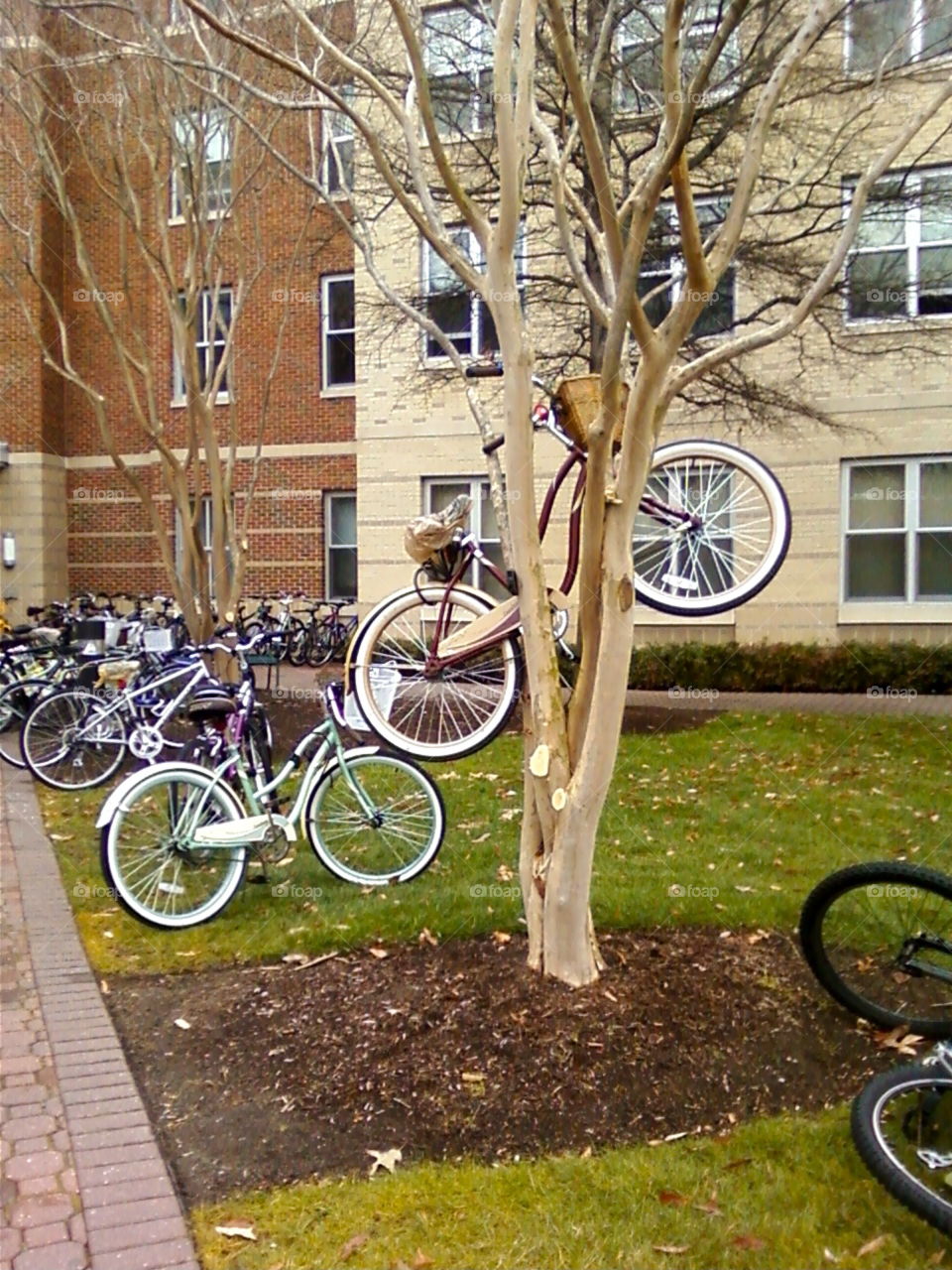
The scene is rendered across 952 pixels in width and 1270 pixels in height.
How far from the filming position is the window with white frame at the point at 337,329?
19.7 meters

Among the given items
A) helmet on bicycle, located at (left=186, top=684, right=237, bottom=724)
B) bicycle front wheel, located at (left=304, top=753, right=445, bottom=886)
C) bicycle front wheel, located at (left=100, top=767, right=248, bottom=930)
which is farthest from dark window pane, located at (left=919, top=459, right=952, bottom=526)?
bicycle front wheel, located at (left=100, top=767, right=248, bottom=930)

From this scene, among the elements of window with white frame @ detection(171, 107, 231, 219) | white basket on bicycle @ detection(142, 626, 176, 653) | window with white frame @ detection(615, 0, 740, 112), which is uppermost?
window with white frame @ detection(615, 0, 740, 112)

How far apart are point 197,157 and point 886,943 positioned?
8.34m

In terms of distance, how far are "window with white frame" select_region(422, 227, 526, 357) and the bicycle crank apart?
461 centimetres

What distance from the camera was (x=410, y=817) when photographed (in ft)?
20.6

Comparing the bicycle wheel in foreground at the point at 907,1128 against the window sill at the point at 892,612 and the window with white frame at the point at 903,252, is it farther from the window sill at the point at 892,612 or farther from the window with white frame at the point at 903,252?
the window sill at the point at 892,612

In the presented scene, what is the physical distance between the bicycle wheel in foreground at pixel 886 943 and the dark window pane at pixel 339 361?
16.8m

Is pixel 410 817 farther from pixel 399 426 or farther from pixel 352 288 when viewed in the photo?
pixel 352 288

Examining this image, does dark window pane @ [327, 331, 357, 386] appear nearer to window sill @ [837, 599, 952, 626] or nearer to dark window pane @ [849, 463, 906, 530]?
dark window pane @ [849, 463, 906, 530]

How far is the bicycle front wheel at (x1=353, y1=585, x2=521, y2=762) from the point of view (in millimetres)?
4820

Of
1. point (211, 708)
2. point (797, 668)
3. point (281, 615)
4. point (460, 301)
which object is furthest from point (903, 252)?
point (281, 615)

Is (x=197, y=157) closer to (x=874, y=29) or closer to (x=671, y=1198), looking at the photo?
(x=874, y=29)

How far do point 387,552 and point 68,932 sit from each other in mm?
12240

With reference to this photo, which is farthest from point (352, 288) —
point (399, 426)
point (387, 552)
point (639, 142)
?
point (639, 142)
